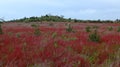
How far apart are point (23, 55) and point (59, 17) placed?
50.3 metres

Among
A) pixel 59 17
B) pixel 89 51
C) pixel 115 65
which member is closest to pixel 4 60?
pixel 115 65

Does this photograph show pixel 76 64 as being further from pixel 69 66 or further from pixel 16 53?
pixel 16 53

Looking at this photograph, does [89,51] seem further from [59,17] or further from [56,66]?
[59,17]

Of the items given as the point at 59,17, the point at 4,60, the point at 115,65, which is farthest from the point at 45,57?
the point at 59,17

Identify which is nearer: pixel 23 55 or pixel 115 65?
pixel 115 65

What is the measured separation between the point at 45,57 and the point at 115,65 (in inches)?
84.9

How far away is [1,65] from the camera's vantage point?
304 inches

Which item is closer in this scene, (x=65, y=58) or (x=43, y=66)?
(x=43, y=66)

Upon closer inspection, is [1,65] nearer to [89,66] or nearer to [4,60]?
[4,60]

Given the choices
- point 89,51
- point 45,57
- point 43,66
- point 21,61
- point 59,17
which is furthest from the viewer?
point 59,17

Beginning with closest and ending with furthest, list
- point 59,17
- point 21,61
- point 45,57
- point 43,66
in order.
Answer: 1. point 43,66
2. point 21,61
3. point 45,57
4. point 59,17

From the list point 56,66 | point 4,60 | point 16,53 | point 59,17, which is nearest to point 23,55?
point 16,53

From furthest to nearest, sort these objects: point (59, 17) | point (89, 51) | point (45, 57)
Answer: point (59, 17) < point (89, 51) < point (45, 57)

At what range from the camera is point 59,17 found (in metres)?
59.2
